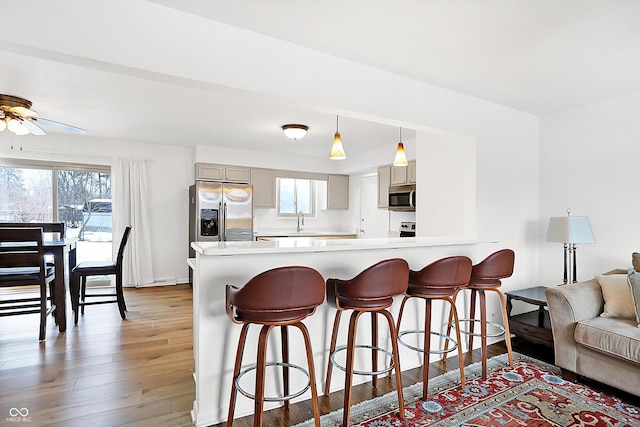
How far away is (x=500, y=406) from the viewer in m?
2.15

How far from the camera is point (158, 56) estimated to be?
1707mm

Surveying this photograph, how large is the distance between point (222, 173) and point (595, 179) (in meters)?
4.86

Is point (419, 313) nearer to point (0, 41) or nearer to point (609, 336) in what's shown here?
point (609, 336)

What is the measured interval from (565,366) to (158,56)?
334 cm

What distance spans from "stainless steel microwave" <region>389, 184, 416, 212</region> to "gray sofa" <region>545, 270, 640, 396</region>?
2285mm

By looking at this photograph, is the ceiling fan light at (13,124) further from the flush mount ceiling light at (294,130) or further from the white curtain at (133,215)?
the flush mount ceiling light at (294,130)

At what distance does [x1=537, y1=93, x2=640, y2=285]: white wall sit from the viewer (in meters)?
2.97

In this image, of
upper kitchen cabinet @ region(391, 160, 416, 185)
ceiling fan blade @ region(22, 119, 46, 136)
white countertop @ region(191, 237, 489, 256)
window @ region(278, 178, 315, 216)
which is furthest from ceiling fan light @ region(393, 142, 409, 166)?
ceiling fan blade @ region(22, 119, 46, 136)

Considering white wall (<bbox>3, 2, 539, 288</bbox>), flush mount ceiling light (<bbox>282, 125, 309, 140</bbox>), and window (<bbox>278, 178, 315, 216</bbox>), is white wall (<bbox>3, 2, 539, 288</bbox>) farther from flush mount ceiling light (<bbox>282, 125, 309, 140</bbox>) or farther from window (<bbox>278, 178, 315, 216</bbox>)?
window (<bbox>278, 178, 315, 216</bbox>)

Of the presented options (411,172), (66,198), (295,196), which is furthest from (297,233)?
(66,198)

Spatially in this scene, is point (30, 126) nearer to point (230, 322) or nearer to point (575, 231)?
point (230, 322)

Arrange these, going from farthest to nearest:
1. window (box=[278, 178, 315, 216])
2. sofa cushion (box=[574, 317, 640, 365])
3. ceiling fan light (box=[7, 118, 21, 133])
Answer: window (box=[278, 178, 315, 216]) < ceiling fan light (box=[7, 118, 21, 133]) < sofa cushion (box=[574, 317, 640, 365])

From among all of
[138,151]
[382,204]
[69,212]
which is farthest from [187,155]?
[382,204]

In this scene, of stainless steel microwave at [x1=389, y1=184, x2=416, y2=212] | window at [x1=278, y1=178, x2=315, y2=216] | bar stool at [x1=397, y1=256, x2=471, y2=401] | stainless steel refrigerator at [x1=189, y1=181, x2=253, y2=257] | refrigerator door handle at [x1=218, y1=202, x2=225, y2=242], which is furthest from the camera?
window at [x1=278, y1=178, x2=315, y2=216]
